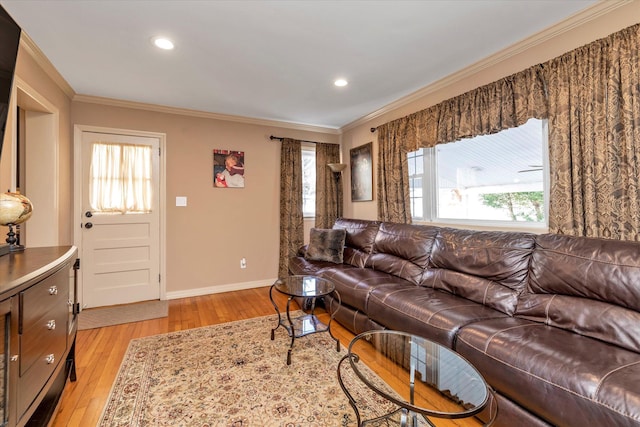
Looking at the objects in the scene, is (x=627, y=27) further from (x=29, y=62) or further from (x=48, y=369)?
(x=29, y=62)

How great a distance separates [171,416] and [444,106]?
334 centimetres

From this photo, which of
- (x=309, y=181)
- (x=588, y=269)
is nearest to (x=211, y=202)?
(x=309, y=181)

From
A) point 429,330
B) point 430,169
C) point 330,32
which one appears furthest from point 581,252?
point 330,32

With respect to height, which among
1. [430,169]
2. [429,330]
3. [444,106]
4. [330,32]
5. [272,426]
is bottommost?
[272,426]

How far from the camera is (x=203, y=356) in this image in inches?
88.4

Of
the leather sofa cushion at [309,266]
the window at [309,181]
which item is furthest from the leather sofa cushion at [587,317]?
the window at [309,181]

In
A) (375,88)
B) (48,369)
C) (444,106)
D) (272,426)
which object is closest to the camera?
(48,369)

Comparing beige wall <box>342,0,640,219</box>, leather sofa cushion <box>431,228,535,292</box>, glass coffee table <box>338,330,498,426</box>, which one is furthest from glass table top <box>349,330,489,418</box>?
beige wall <box>342,0,640,219</box>

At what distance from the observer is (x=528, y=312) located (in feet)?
5.98

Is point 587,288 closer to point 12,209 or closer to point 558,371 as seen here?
point 558,371

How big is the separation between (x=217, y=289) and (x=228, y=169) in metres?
1.68

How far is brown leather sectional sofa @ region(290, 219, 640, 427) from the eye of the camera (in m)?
1.19

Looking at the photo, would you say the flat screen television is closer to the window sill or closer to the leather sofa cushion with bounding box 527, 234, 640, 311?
the leather sofa cushion with bounding box 527, 234, 640, 311

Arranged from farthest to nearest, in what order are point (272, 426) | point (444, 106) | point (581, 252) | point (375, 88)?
point (375, 88) < point (444, 106) < point (581, 252) < point (272, 426)
